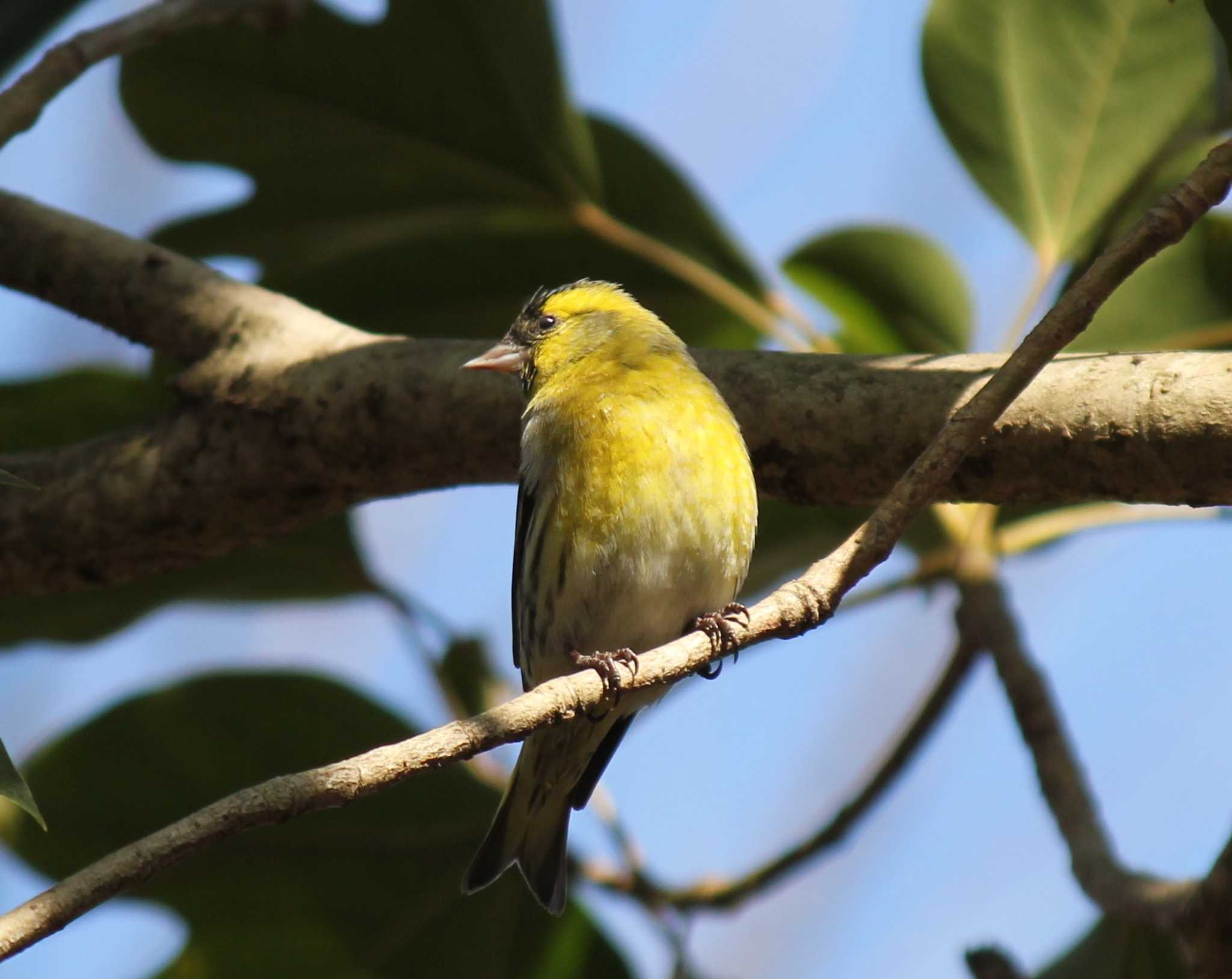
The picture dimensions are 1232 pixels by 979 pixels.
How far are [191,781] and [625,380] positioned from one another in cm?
152

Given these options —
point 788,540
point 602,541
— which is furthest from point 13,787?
point 788,540

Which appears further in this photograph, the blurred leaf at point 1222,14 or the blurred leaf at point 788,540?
the blurred leaf at point 788,540

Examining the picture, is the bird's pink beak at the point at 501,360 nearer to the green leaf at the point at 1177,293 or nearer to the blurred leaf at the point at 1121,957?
the green leaf at the point at 1177,293

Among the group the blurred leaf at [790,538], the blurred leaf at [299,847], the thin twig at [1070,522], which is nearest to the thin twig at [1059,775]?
the thin twig at [1070,522]

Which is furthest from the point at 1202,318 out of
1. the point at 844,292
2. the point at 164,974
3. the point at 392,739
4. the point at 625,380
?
the point at 164,974

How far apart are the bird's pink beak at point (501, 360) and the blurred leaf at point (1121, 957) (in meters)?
1.60

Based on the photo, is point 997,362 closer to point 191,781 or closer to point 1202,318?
point 1202,318

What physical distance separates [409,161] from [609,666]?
5.65 feet

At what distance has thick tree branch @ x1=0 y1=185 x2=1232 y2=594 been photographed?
225cm

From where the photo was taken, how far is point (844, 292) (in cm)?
357

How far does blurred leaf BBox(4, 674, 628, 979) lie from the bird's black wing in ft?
1.41

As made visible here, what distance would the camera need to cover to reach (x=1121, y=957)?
2.68m

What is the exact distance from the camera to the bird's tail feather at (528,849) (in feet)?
9.94

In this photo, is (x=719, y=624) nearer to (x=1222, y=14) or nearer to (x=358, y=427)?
(x=358, y=427)
